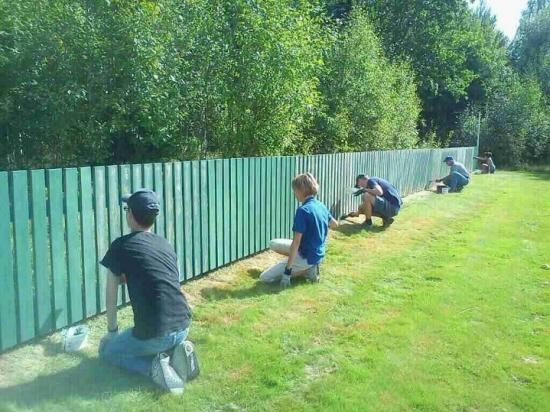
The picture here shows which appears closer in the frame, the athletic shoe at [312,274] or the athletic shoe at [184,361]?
the athletic shoe at [184,361]

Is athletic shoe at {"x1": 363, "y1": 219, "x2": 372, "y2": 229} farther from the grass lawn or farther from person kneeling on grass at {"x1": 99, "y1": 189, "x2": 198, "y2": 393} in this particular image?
person kneeling on grass at {"x1": 99, "y1": 189, "x2": 198, "y2": 393}

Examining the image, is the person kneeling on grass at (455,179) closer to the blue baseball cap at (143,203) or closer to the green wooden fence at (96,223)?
the green wooden fence at (96,223)

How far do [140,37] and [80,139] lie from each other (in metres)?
2.00

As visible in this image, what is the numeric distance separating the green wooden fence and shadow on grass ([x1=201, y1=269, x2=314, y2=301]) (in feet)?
1.33

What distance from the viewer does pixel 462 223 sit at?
12.0 meters

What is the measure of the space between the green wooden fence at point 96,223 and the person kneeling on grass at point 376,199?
2312mm

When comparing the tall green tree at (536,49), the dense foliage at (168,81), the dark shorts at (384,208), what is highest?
the tall green tree at (536,49)

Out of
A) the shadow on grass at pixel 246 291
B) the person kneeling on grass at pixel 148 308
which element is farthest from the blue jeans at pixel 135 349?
the shadow on grass at pixel 246 291

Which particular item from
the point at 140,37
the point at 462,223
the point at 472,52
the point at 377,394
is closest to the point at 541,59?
the point at 472,52

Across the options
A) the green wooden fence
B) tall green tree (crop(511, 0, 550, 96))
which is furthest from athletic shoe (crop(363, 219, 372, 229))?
tall green tree (crop(511, 0, 550, 96))

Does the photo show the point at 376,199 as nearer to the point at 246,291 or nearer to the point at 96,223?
the point at 246,291

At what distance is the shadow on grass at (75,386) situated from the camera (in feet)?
11.9

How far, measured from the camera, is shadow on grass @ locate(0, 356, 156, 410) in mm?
3629

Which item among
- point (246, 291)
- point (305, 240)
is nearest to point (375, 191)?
point (305, 240)
